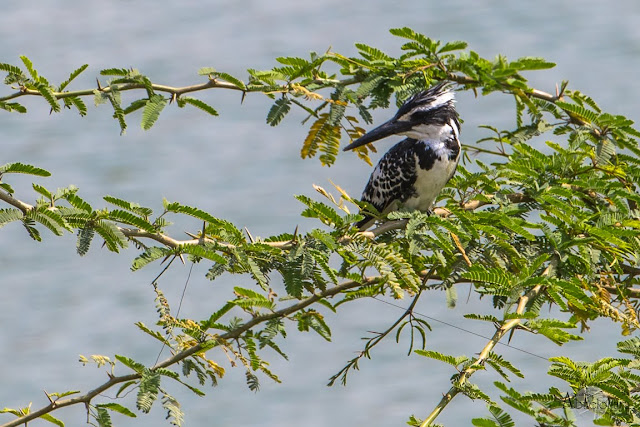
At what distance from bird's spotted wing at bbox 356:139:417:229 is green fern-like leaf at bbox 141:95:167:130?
4.32 feet

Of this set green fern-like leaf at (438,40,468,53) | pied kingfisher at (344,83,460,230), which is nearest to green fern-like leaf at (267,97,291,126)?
green fern-like leaf at (438,40,468,53)

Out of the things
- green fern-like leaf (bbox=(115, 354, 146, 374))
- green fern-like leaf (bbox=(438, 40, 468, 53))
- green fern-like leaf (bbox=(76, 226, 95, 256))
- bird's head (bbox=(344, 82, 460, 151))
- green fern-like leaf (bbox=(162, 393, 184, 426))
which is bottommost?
green fern-like leaf (bbox=(162, 393, 184, 426))

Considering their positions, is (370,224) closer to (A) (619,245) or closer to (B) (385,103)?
(B) (385,103)

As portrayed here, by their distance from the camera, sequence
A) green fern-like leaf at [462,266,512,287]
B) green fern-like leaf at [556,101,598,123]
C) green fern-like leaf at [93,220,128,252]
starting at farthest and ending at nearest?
green fern-like leaf at [556,101,598,123]
green fern-like leaf at [462,266,512,287]
green fern-like leaf at [93,220,128,252]

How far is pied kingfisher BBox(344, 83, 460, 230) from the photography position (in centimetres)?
469

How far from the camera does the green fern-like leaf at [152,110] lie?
3.70 metres

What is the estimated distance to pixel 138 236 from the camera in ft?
10.2

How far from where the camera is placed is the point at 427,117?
474 centimetres

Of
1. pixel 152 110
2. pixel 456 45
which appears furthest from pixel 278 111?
pixel 456 45

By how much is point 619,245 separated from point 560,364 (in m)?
0.53

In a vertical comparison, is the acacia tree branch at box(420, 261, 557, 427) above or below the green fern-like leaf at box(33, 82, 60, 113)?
below

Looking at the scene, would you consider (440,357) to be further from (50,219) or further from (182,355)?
(50,219)

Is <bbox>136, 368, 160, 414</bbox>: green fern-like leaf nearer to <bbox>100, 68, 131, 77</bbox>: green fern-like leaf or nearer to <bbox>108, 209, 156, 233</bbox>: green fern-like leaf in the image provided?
<bbox>108, 209, 156, 233</bbox>: green fern-like leaf

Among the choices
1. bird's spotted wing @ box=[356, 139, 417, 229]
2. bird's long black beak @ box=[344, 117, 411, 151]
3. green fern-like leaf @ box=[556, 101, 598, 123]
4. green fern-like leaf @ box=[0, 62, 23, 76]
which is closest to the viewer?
green fern-like leaf @ box=[0, 62, 23, 76]
